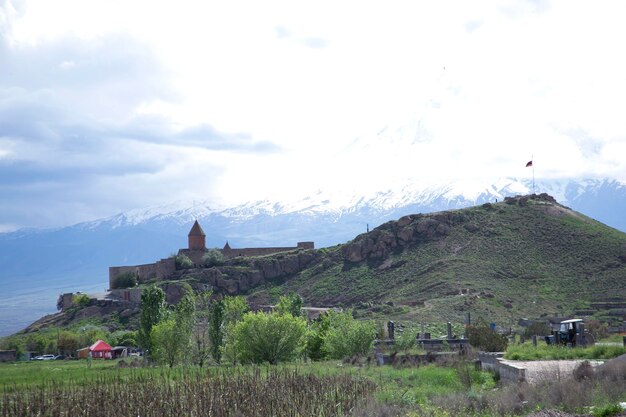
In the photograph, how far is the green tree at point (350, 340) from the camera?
132ft

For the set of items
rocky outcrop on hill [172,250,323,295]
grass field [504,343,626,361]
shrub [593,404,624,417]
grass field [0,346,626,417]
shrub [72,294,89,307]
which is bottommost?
shrub [593,404,624,417]

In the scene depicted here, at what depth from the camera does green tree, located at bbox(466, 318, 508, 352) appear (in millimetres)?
35000

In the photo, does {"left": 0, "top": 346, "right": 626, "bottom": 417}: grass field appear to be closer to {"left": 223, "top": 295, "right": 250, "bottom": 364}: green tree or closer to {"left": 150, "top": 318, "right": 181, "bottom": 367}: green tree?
{"left": 223, "top": 295, "right": 250, "bottom": 364}: green tree

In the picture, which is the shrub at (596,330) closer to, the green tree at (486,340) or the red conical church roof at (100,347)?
the green tree at (486,340)

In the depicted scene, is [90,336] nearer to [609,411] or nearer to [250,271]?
[250,271]

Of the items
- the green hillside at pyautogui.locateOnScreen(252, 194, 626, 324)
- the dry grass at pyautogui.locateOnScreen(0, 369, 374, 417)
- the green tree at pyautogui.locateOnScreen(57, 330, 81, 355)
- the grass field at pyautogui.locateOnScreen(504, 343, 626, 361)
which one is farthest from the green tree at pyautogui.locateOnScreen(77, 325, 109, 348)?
the grass field at pyautogui.locateOnScreen(504, 343, 626, 361)

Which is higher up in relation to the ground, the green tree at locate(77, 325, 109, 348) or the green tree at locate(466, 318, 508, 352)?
the green tree at locate(77, 325, 109, 348)

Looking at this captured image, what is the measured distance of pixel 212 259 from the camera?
4166 inches

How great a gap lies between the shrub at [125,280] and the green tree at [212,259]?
8918 mm

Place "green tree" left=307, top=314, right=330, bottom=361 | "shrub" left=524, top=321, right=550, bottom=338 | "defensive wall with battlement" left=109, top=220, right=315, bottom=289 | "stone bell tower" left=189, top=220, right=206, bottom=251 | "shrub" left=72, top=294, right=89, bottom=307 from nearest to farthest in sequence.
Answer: "shrub" left=524, top=321, right=550, bottom=338, "green tree" left=307, top=314, right=330, bottom=361, "shrub" left=72, top=294, right=89, bottom=307, "defensive wall with battlement" left=109, top=220, right=315, bottom=289, "stone bell tower" left=189, top=220, right=206, bottom=251

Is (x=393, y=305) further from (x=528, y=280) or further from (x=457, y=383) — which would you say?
(x=457, y=383)

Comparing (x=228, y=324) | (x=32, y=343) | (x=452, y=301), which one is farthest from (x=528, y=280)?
(x=32, y=343)

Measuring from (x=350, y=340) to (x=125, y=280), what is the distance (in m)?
69.0

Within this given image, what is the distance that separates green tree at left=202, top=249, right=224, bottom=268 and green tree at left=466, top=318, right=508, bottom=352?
2797 inches
